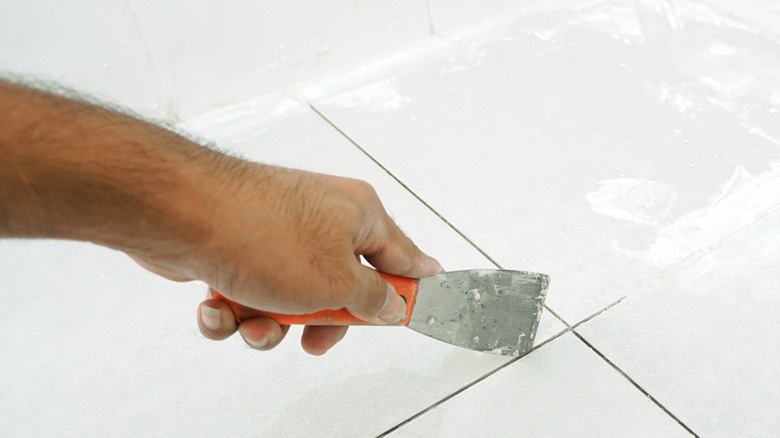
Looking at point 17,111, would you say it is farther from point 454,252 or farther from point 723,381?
point 723,381

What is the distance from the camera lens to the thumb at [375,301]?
0.68 meters

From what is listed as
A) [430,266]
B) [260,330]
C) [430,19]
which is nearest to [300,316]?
[260,330]

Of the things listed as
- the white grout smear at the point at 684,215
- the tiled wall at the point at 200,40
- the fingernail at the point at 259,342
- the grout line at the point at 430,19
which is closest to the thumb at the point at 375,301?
the fingernail at the point at 259,342

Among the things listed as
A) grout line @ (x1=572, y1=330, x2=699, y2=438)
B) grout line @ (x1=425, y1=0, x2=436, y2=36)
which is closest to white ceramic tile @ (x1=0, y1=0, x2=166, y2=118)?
grout line @ (x1=425, y1=0, x2=436, y2=36)

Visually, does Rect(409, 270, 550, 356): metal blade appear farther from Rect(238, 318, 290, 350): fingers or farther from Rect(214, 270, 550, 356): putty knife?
Rect(238, 318, 290, 350): fingers

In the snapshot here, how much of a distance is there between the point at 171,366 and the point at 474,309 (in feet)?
1.40

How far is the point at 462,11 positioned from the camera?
1.67m

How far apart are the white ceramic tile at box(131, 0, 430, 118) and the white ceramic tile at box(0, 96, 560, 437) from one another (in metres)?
0.45

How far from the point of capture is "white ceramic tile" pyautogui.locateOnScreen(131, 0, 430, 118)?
137 centimetres

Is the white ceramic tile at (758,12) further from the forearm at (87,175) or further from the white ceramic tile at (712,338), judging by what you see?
the forearm at (87,175)

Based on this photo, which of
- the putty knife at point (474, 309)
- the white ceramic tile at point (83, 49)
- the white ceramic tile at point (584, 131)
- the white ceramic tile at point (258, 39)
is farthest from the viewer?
the white ceramic tile at point (258, 39)

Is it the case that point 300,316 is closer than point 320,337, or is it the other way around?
point 300,316

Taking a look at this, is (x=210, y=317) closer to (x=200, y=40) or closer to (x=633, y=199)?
(x=633, y=199)

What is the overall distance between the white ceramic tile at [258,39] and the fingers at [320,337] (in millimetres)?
787
